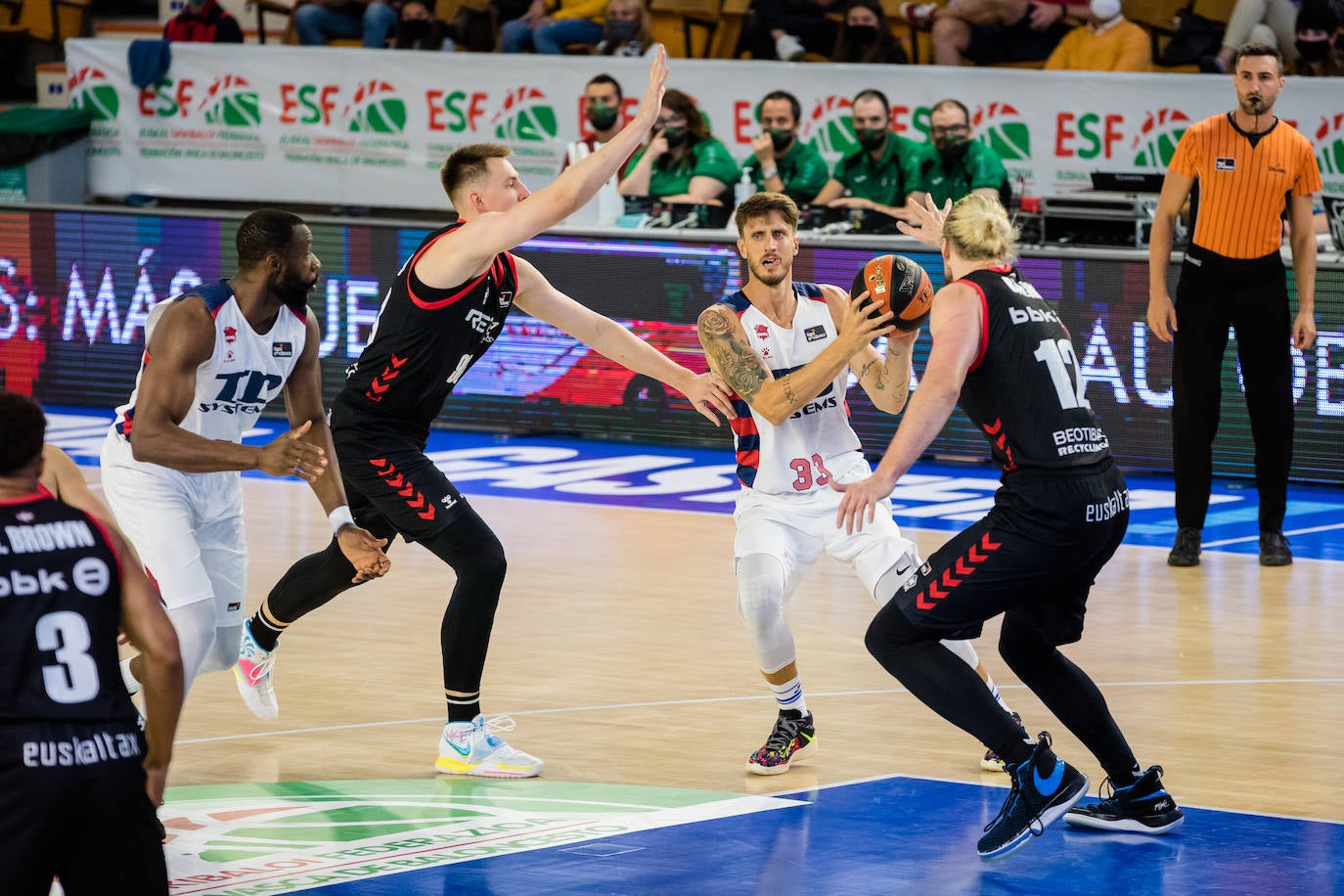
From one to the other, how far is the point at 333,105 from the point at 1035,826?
1405cm

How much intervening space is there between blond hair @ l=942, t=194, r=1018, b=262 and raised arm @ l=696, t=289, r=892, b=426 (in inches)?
15.4

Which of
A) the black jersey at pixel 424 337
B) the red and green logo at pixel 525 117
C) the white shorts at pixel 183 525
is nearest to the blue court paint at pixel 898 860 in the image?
the white shorts at pixel 183 525

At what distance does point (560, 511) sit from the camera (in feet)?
38.7

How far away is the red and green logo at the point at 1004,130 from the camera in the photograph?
1588cm

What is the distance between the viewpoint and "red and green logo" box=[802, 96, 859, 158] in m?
16.4

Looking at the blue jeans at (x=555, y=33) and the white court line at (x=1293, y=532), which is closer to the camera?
the white court line at (x=1293, y=532)

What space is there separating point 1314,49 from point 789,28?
4.32m

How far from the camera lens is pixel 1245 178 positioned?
33.0ft

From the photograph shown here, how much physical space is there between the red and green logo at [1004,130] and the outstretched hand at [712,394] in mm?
9536

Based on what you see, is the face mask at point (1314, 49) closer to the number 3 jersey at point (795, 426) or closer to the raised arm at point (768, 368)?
the number 3 jersey at point (795, 426)

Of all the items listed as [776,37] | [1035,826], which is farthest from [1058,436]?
[776,37]

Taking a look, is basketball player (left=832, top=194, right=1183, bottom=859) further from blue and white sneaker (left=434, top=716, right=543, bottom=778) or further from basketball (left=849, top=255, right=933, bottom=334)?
blue and white sneaker (left=434, top=716, right=543, bottom=778)

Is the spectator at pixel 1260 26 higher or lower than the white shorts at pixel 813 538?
higher

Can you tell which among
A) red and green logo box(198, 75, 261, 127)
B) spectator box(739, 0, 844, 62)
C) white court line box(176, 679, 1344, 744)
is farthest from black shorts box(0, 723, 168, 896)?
red and green logo box(198, 75, 261, 127)
